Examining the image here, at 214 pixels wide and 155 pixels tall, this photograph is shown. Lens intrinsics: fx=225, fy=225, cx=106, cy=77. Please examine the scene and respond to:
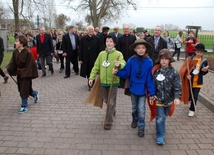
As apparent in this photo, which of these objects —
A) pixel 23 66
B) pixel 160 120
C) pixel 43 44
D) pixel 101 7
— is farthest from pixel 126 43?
pixel 101 7

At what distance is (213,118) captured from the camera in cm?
485

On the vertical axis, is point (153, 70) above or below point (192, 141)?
above

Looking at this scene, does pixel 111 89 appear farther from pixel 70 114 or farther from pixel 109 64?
pixel 70 114

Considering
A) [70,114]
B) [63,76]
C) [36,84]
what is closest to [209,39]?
[63,76]

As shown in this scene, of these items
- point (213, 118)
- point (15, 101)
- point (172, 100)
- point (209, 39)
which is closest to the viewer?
point (172, 100)

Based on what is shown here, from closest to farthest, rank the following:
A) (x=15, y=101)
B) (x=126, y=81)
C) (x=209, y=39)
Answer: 1. (x=126, y=81)
2. (x=15, y=101)
3. (x=209, y=39)

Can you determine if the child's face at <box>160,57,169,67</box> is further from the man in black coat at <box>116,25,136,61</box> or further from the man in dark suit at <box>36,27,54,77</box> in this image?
the man in dark suit at <box>36,27,54,77</box>

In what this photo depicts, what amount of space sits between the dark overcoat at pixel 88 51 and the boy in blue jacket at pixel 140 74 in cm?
315

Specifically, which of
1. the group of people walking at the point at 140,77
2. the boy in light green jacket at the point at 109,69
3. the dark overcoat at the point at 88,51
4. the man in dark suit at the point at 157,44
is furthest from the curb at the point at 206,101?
the dark overcoat at the point at 88,51

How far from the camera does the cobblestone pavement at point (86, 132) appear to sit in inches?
137

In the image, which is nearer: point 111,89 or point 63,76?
point 111,89

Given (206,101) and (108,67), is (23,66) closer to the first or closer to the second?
(108,67)

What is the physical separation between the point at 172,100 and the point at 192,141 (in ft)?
2.63

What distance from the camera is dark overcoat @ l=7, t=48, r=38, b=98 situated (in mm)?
4934
